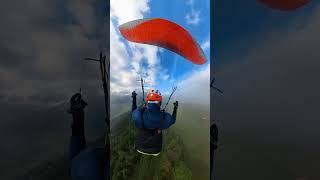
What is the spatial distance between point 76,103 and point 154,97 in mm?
575

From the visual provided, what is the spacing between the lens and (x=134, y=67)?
9.18ft

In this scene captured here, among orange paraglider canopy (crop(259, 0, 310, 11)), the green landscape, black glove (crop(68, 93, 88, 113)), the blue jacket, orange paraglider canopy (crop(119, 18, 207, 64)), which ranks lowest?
the green landscape

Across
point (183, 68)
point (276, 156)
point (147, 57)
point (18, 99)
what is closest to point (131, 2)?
point (147, 57)

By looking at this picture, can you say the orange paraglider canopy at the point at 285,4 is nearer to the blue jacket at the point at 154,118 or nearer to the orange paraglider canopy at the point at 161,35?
the orange paraglider canopy at the point at 161,35

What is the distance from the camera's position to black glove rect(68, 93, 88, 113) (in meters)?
2.66

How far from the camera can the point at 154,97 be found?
2760mm

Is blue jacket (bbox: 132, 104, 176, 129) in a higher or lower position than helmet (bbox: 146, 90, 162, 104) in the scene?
lower

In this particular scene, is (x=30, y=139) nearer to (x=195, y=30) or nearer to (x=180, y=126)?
(x=180, y=126)

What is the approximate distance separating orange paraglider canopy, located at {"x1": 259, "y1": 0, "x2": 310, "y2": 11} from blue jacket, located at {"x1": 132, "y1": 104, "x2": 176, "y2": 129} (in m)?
1.10

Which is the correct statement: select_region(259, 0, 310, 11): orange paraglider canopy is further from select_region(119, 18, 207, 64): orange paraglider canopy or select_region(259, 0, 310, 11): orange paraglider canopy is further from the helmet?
the helmet

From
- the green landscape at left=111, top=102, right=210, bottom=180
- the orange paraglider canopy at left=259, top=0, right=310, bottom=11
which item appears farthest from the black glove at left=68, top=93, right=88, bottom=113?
the orange paraglider canopy at left=259, top=0, right=310, bottom=11

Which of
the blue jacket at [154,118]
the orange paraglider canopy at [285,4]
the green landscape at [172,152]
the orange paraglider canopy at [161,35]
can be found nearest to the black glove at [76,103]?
the green landscape at [172,152]

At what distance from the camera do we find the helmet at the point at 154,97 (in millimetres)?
2760

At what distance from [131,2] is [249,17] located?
35.3 inches
